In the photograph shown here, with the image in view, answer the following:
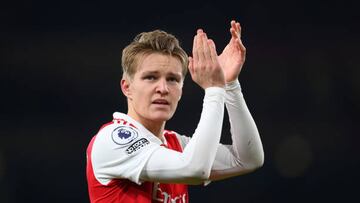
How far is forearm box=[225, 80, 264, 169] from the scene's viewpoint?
8.87 ft

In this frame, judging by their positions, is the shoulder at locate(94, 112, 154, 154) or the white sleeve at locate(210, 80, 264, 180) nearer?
the shoulder at locate(94, 112, 154, 154)

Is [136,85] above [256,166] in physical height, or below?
above

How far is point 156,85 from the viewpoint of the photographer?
8.11 feet

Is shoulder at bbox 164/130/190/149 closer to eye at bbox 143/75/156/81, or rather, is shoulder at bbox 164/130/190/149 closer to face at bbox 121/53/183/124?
face at bbox 121/53/183/124

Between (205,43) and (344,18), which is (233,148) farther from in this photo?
(344,18)

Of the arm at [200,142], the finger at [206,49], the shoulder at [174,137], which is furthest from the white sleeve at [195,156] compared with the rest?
the shoulder at [174,137]

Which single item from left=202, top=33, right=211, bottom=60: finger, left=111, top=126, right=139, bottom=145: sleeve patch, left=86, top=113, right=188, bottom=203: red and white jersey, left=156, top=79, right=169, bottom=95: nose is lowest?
left=86, top=113, right=188, bottom=203: red and white jersey

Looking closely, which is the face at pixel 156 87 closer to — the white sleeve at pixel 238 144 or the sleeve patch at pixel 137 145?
the sleeve patch at pixel 137 145

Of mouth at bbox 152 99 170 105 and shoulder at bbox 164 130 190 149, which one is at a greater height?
mouth at bbox 152 99 170 105

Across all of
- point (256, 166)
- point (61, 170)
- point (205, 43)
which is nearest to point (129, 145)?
point (205, 43)

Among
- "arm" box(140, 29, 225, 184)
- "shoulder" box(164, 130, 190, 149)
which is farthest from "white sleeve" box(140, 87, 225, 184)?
"shoulder" box(164, 130, 190, 149)

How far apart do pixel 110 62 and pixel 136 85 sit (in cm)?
264

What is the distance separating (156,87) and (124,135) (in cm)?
20

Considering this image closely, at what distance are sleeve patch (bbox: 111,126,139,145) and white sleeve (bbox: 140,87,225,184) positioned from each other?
0.11 meters
